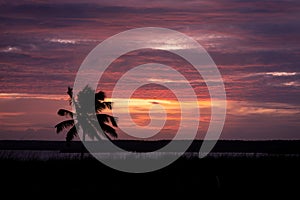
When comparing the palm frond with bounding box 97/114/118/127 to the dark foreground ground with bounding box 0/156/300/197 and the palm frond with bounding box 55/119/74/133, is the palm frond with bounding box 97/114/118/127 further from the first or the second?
the dark foreground ground with bounding box 0/156/300/197

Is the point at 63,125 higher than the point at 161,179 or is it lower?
lower

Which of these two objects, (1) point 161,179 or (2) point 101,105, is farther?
(2) point 101,105

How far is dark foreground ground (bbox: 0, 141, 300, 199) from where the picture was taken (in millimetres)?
23469

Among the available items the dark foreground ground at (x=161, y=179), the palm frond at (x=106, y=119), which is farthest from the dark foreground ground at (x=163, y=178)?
the palm frond at (x=106, y=119)

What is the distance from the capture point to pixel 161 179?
2933 cm

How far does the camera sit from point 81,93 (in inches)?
2388

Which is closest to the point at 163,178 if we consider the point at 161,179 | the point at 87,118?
the point at 161,179

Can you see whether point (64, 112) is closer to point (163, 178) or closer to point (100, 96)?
point (100, 96)

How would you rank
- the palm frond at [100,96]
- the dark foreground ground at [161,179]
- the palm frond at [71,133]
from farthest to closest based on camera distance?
1. the palm frond at [100,96]
2. the palm frond at [71,133]
3. the dark foreground ground at [161,179]

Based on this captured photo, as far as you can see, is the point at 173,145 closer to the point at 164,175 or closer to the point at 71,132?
the point at 71,132

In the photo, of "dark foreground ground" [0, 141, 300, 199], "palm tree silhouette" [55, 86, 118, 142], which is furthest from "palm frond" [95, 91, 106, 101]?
"dark foreground ground" [0, 141, 300, 199]

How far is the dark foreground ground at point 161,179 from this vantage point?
23.5 meters

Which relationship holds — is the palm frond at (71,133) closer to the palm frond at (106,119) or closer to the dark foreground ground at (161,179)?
the palm frond at (106,119)

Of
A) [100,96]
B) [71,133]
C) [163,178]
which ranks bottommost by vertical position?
[71,133]
